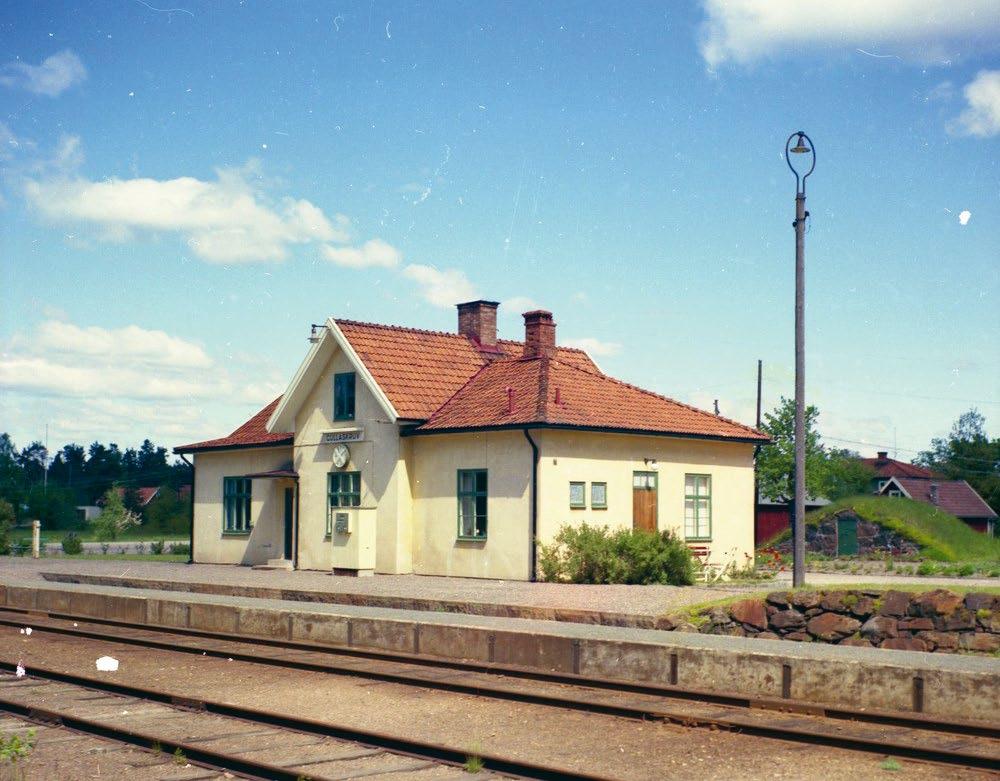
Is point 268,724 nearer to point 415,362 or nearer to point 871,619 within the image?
point 871,619

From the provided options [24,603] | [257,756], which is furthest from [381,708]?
[24,603]

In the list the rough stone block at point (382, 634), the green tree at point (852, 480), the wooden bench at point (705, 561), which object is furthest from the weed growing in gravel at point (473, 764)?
the green tree at point (852, 480)

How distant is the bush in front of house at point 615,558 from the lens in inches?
937

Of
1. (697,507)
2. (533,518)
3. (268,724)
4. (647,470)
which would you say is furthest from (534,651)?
(697,507)

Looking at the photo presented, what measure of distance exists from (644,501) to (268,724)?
54.6 feet

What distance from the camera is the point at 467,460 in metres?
26.4

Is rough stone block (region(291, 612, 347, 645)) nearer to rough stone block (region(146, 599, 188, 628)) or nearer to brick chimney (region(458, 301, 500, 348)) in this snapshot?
rough stone block (region(146, 599, 188, 628))

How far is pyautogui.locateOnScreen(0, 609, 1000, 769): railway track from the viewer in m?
9.77

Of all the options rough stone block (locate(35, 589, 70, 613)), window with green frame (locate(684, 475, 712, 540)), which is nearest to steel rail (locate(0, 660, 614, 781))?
rough stone block (locate(35, 589, 70, 613))

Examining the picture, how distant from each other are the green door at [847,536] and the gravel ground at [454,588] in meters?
17.1

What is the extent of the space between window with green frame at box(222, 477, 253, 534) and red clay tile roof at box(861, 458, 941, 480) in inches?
3150

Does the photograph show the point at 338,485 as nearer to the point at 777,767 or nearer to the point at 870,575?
the point at 870,575

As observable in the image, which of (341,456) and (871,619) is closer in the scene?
(871,619)

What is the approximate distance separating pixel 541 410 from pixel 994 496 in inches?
2849
